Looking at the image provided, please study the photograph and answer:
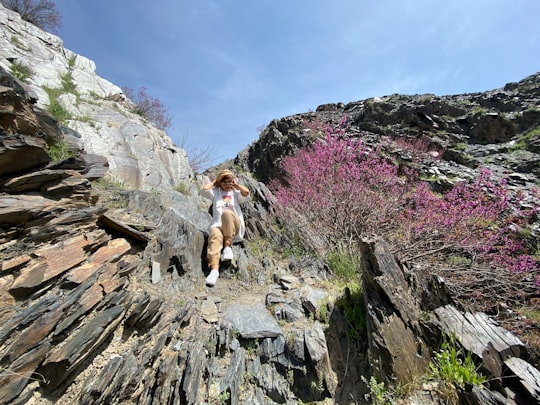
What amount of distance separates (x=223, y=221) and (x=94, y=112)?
24.9 ft

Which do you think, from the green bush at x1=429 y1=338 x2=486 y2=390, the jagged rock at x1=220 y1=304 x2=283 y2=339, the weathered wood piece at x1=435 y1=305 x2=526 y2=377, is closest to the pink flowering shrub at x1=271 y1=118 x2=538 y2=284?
the weathered wood piece at x1=435 y1=305 x2=526 y2=377

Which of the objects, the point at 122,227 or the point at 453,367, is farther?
the point at 122,227

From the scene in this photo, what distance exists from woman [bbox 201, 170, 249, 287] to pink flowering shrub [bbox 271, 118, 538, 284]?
1968 mm

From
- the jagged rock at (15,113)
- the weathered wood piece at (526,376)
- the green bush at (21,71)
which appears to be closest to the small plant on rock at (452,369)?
the weathered wood piece at (526,376)

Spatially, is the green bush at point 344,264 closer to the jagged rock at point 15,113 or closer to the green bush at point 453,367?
the green bush at point 453,367

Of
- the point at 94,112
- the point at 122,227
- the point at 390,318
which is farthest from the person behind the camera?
the point at 94,112

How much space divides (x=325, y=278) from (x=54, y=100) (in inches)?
388

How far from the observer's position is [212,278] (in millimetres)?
3805

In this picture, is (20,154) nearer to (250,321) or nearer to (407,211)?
(250,321)

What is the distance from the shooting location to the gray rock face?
6.71 m

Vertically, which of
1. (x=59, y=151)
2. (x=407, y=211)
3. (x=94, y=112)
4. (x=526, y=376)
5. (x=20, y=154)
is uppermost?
(x=94, y=112)

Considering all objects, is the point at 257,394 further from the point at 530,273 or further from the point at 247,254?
the point at 530,273

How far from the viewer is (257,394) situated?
7.64 ft

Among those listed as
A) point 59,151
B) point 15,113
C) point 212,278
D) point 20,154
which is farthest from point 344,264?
point 59,151
